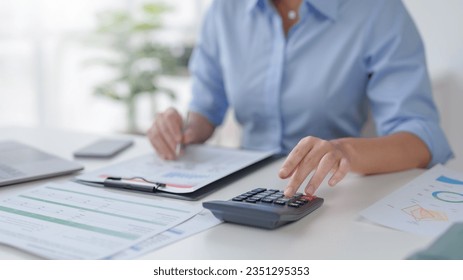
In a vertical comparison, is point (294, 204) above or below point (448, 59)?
below

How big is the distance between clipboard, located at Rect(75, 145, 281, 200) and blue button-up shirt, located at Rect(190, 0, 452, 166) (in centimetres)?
24

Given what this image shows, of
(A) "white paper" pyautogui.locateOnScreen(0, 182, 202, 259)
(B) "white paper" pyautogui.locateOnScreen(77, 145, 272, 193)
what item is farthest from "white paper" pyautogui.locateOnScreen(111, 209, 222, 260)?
(B) "white paper" pyautogui.locateOnScreen(77, 145, 272, 193)

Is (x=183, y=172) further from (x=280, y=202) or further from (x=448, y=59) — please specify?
(x=448, y=59)

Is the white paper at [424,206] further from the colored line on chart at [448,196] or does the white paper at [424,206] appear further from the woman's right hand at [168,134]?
the woman's right hand at [168,134]

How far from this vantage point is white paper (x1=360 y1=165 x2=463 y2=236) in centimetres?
71

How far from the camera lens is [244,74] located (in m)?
1.36

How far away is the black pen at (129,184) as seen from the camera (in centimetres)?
87

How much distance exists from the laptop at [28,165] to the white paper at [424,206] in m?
0.56

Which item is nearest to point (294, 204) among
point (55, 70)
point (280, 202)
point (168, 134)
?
point (280, 202)

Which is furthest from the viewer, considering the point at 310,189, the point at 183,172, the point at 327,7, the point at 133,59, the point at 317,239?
the point at 133,59

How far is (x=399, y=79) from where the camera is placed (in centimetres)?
117

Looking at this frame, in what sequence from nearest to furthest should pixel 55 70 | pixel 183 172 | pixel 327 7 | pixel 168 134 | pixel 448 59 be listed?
1. pixel 183 172
2. pixel 168 134
3. pixel 327 7
4. pixel 448 59
5. pixel 55 70

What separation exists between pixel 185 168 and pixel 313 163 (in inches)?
11.3

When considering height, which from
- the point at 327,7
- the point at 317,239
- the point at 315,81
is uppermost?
the point at 327,7
